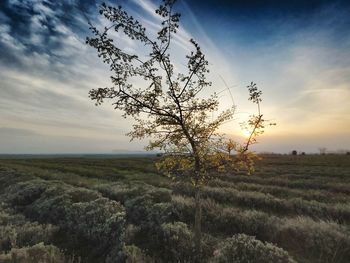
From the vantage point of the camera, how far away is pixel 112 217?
1183cm

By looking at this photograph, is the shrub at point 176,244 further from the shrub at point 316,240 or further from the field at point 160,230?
the shrub at point 316,240

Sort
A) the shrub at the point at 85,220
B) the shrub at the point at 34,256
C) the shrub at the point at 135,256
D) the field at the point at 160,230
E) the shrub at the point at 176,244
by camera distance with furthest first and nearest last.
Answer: the shrub at the point at 85,220, the shrub at the point at 176,244, the field at the point at 160,230, the shrub at the point at 135,256, the shrub at the point at 34,256

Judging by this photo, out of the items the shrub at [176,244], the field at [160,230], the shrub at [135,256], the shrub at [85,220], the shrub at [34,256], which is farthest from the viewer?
the shrub at [85,220]

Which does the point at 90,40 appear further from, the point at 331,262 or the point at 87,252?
the point at 331,262

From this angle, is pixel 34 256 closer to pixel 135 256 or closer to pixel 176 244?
pixel 135 256

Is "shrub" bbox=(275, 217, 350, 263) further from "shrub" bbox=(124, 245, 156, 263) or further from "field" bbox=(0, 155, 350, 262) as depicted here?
"shrub" bbox=(124, 245, 156, 263)

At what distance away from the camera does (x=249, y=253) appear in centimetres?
803

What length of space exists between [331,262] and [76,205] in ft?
34.5

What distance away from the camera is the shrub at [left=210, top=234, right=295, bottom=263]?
7.72m

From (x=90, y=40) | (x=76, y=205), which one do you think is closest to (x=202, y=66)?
(x=90, y=40)

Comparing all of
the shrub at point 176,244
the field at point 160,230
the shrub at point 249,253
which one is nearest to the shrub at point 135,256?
the field at point 160,230

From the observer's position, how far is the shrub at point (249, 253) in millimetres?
7719

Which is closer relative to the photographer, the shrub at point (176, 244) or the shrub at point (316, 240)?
the shrub at point (316, 240)

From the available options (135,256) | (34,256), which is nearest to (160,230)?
(135,256)
